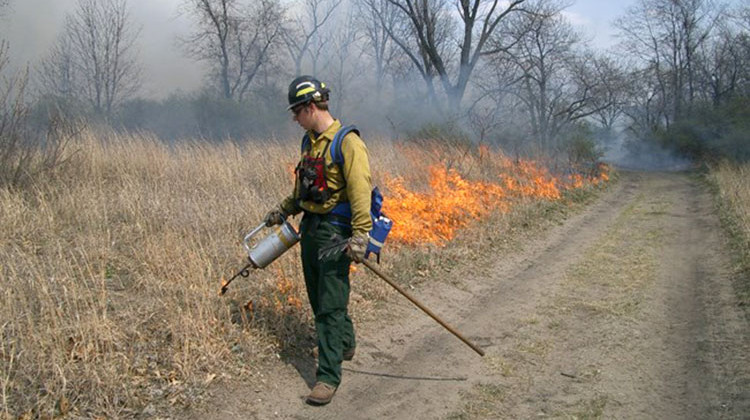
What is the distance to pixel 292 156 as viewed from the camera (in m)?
10.4

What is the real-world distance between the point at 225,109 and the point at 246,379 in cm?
1958

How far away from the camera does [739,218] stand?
965 centimetres

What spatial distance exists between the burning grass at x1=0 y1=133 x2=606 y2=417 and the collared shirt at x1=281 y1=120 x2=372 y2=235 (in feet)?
4.53

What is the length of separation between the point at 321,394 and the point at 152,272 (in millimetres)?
2302

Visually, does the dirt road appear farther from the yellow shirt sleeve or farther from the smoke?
the smoke

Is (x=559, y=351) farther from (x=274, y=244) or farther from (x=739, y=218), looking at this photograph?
(x=739, y=218)

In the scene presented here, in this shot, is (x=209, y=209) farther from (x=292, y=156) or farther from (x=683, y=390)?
(x=683, y=390)

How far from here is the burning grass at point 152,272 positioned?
3.44m

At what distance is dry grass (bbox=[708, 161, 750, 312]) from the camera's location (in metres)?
6.33

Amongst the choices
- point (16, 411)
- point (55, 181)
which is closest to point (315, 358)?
point (16, 411)

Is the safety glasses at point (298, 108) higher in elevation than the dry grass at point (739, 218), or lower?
higher

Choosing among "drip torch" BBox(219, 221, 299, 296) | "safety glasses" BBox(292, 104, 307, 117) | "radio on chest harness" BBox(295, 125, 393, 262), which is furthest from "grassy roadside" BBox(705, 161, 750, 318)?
"safety glasses" BBox(292, 104, 307, 117)

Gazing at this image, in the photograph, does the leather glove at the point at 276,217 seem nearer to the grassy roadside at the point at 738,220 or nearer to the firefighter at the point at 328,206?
the firefighter at the point at 328,206

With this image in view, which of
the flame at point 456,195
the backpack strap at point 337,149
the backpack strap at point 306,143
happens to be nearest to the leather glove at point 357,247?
the backpack strap at point 337,149
